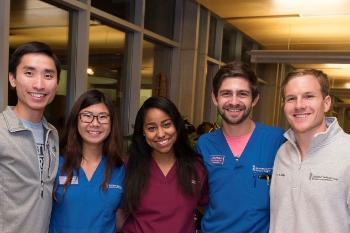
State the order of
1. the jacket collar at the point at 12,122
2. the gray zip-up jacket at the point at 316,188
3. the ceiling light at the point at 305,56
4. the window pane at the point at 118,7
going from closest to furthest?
the gray zip-up jacket at the point at 316,188 < the jacket collar at the point at 12,122 < the window pane at the point at 118,7 < the ceiling light at the point at 305,56

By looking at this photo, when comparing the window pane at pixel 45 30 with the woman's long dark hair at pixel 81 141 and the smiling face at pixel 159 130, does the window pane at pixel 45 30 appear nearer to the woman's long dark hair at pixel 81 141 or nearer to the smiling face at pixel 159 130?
the woman's long dark hair at pixel 81 141

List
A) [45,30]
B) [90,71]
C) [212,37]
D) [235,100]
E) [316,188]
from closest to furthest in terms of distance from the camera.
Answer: [316,188]
[235,100]
[45,30]
[90,71]
[212,37]

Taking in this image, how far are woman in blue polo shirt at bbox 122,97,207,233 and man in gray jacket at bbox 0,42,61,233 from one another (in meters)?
0.40

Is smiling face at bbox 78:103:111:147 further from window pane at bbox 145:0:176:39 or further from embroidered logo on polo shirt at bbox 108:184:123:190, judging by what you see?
window pane at bbox 145:0:176:39

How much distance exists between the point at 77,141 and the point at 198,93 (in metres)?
4.48

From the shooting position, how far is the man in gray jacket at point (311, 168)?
1360 millimetres

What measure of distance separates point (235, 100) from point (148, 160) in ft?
1.75

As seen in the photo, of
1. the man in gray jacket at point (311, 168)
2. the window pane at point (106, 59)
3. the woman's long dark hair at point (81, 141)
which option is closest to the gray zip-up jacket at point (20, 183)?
the woman's long dark hair at point (81, 141)

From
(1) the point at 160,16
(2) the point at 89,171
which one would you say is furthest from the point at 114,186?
(1) the point at 160,16

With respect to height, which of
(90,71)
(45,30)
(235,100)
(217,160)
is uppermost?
(45,30)

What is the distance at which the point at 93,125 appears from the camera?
1723 mm

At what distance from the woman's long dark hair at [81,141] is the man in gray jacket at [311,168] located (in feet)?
2.50

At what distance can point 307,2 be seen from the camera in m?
4.89

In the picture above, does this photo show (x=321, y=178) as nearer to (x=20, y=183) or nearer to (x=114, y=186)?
(x=114, y=186)
